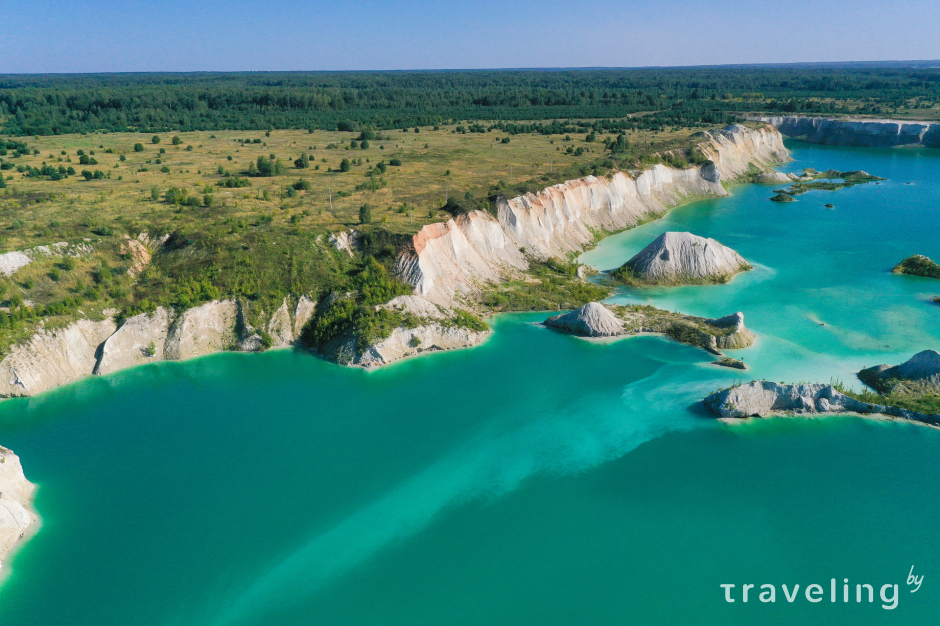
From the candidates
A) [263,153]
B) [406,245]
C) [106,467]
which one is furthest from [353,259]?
[263,153]

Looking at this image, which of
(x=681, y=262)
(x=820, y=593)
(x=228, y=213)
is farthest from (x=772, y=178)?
(x=820, y=593)

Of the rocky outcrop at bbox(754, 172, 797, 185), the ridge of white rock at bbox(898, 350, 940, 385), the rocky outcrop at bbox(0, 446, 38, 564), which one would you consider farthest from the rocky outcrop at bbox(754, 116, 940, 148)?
the rocky outcrop at bbox(0, 446, 38, 564)

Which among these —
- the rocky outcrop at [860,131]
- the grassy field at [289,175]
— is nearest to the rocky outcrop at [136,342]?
the grassy field at [289,175]

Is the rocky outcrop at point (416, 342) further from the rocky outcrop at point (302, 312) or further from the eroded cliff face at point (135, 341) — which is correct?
the eroded cliff face at point (135, 341)

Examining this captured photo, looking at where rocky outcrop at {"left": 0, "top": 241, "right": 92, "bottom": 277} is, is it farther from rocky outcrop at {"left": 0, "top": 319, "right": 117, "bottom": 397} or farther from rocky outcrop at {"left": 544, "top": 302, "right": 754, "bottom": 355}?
rocky outcrop at {"left": 544, "top": 302, "right": 754, "bottom": 355}

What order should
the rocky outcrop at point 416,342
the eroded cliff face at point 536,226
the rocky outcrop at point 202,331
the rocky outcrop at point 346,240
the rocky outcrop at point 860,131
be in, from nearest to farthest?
the rocky outcrop at point 416,342 → the rocky outcrop at point 202,331 → the eroded cliff face at point 536,226 → the rocky outcrop at point 346,240 → the rocky outcrop at point 860,131

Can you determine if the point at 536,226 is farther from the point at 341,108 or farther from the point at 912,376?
the point at 341,108
